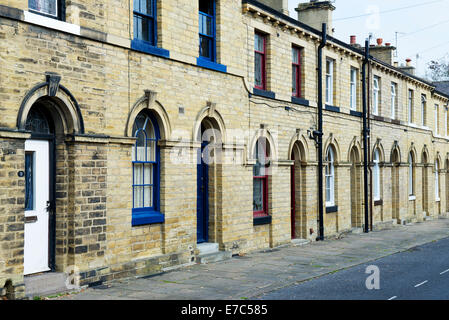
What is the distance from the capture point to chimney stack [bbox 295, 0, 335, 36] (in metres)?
21.3

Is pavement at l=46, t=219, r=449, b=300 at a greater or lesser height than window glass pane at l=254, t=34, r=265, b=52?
lesser

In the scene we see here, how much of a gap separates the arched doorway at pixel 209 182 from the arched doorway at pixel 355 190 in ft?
33.1

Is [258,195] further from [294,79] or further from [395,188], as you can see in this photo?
[395,188]

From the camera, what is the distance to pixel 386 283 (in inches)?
441

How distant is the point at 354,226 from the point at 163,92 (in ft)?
43.9

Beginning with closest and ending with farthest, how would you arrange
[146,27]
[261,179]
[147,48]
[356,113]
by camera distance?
[147,48] < [146,27] < [261,179] < [356,113]

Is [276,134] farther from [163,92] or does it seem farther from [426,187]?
[426,187]

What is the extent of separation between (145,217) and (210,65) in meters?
4.37

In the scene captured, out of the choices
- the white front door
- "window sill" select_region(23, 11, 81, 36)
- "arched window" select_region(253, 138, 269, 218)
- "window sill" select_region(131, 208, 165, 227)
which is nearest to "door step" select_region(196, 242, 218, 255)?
"window sill" select_region(131, 208, 165, 227)

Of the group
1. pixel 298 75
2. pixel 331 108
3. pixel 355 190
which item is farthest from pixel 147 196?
pixel 355 190

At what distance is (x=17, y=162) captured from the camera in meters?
8.94

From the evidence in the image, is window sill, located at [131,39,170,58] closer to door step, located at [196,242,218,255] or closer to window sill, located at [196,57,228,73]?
window sill, located at [196,57,228,73]
